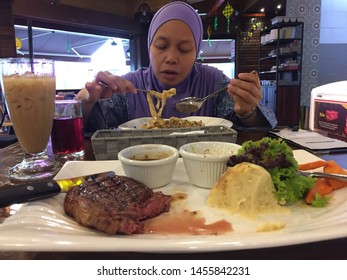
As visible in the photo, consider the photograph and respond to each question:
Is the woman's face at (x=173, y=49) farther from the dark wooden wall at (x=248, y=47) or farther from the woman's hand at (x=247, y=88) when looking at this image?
the dark wooden wall at (x=248, y=47)

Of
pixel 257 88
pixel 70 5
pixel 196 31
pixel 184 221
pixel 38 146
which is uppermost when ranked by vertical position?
pixel 70 5

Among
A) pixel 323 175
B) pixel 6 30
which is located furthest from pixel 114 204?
pixel 6 30

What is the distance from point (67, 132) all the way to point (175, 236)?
0.94 m

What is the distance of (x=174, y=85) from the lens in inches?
108

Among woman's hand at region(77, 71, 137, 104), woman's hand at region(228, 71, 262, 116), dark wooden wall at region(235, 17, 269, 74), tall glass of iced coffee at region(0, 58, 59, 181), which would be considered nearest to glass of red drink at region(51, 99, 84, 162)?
tall glass of iced coffee at region(0, 58, 59, 181)

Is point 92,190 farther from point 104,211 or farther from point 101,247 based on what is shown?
point 101,247

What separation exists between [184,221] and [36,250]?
404 millimetres

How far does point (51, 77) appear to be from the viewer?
1325mm

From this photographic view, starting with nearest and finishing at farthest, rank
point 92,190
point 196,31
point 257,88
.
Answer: point 92,190 → point 257,88 → point 196,31

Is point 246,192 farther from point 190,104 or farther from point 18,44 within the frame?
point 18,44

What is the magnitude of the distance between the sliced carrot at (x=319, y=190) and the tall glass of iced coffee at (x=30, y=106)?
99cm

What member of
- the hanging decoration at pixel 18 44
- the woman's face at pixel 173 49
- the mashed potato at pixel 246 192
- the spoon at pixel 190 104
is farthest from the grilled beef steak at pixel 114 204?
the hanging decoration at pixel 18 44

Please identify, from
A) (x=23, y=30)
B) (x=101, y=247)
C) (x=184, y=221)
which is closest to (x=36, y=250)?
(x=101, y=247)

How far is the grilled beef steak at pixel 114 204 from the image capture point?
2.40 feet
